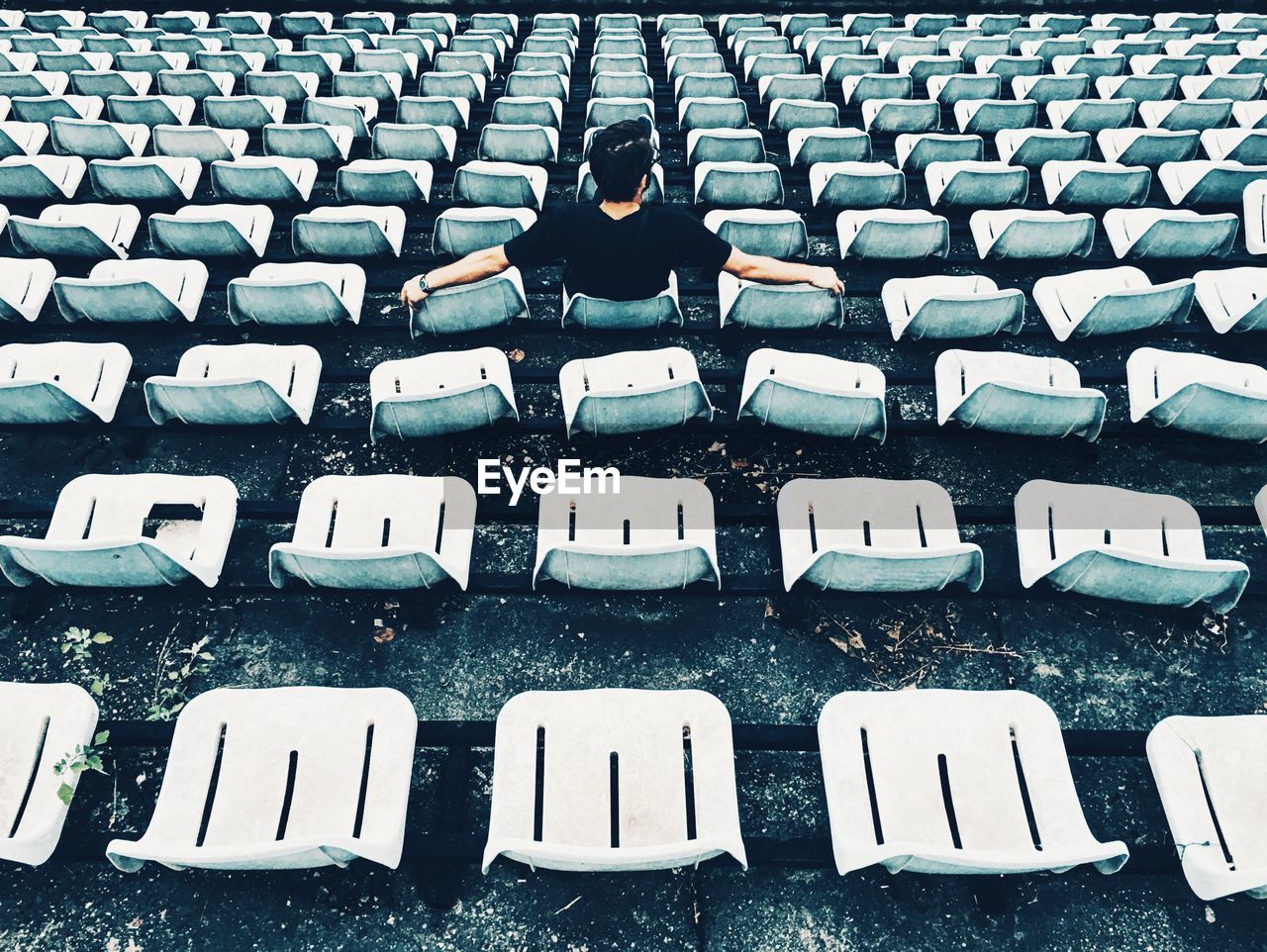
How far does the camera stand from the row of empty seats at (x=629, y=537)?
2797 millimetres

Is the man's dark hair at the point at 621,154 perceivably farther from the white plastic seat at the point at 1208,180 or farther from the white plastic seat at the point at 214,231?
the white plastic seat at the point at 1208,180

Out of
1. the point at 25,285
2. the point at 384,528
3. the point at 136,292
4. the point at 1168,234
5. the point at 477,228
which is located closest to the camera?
the point at 384,528

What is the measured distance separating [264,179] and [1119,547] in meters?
5.67

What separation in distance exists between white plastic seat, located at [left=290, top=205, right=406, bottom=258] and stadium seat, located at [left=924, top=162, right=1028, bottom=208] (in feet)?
12.5

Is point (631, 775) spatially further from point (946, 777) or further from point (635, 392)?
point (635, 392)

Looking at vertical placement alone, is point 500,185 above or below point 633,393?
above

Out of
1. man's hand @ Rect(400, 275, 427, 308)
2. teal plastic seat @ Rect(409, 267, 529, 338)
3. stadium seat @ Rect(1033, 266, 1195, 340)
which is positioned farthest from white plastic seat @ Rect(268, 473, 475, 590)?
stadium seat @ Rect(1033, 266, 1195, 340)

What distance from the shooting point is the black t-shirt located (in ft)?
11.1

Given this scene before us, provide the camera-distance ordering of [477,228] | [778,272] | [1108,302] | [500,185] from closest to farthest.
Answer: [778,272], [1108,302], [477,228], [500,185]

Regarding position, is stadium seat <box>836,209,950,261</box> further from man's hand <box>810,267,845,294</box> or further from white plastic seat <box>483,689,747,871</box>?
white plastic seat <box>483,689,747,871</box>

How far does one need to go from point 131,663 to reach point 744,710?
257 cm

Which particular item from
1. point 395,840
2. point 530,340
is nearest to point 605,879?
point 395,840

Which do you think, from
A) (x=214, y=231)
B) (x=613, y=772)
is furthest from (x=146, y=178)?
(x=613, y=772)

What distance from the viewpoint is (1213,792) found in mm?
2424
